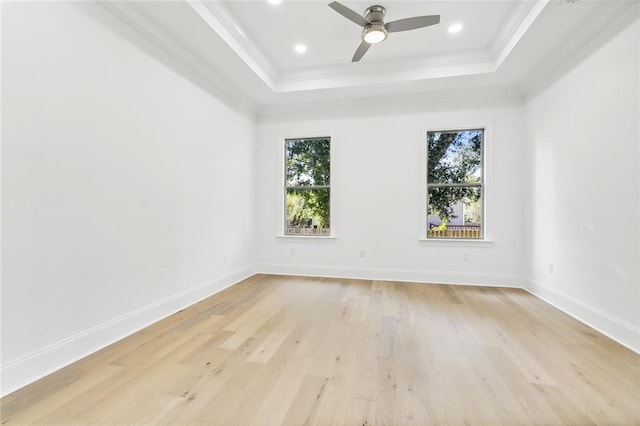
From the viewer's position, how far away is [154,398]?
5.13ft

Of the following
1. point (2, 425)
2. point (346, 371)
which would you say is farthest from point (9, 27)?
point (346, 371)

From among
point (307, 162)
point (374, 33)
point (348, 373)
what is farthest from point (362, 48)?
point (348, 373)

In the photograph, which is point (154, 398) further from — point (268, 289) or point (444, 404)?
point (268, 289)

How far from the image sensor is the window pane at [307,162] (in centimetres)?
479

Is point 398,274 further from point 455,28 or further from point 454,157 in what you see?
point 455,28

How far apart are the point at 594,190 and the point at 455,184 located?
5.88 feet

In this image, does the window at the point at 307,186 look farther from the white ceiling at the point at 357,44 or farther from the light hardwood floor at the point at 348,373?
the light hardwood floor at the point at 348,373

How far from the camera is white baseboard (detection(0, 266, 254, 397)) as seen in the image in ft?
5.40

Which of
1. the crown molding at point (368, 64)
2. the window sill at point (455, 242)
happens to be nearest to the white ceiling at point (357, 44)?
the crown molding at point (368, 64)

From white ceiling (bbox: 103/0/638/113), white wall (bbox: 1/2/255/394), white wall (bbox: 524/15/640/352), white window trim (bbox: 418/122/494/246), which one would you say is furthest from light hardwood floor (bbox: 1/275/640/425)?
white ceiling (bbox: 103/0/638/113)

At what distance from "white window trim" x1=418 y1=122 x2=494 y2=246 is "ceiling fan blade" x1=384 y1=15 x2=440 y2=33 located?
186 cm

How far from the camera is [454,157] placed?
14.3 feet

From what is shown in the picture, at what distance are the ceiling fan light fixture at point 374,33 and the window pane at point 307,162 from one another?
199 cm

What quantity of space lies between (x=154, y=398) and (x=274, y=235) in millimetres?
3306
